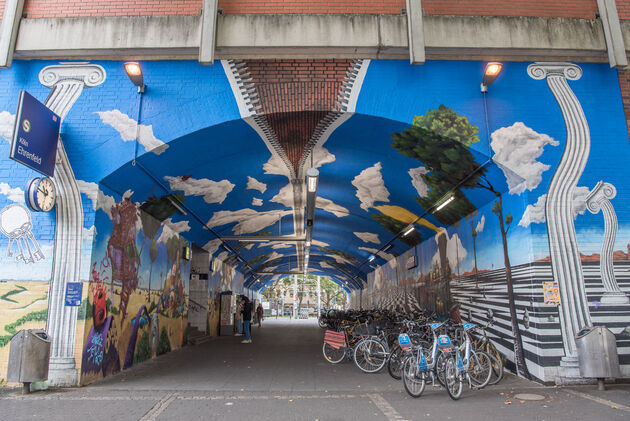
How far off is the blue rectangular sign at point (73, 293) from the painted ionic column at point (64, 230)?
75mm

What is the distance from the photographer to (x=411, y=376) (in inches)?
253

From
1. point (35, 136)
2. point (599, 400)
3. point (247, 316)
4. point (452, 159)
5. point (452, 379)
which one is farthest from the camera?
point (247, 316)

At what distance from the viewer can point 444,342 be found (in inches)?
261

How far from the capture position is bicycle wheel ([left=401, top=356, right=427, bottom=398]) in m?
6.41

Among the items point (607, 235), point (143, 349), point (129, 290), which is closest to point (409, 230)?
point (607, 235)

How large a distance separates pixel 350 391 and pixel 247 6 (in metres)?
7.08

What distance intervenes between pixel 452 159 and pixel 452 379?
4.07m

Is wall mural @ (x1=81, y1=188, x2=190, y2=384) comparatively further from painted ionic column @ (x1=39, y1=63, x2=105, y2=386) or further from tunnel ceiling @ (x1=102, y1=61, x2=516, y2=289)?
tunnel ceiling @ (x1=102, y1=61, x2=516, y2=289)

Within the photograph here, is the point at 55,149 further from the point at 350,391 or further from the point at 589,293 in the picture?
the point at 589,293

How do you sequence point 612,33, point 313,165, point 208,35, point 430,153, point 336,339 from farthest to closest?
point 313,165 < point 336,339 < point 430,153 < point 612,33 < point 208,35

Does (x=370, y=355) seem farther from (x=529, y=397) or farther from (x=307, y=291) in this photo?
(x=307, y=291)

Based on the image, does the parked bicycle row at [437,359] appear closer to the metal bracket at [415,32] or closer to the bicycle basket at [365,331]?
the bicycle basket at [365,331]

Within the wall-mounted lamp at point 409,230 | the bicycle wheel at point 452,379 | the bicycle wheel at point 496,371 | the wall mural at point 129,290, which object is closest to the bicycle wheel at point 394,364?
the bicycle wheel at point 496,371

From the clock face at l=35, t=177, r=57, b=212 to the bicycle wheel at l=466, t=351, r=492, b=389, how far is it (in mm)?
7134
